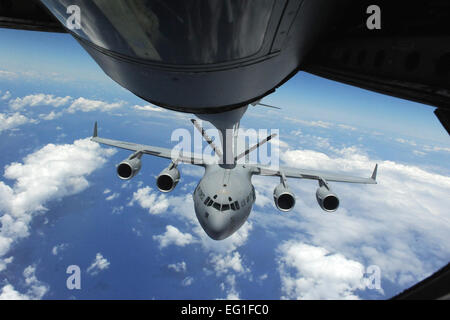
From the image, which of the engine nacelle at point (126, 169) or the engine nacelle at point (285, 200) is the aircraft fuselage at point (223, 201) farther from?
the engine nacelle at point (126, 169)

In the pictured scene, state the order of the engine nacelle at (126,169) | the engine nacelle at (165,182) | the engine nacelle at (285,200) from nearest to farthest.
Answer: the engine nacelle at (285,200) → the engine nacelle at (126,169) → the engine nacelle at (165,182)

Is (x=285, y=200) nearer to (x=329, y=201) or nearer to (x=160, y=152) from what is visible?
(x=329, y=201)

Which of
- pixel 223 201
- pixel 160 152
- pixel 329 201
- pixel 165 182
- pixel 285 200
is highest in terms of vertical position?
pixel 160 152

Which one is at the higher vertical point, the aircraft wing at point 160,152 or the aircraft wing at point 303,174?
the aircraft wing at point 160,152

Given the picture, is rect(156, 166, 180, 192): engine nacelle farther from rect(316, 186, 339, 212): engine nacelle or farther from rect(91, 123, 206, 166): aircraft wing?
rect(316, 186, 339, 212): engine nacelle

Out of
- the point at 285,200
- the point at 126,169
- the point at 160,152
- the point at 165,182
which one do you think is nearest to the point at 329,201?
the point at 285,200

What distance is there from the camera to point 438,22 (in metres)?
2.04

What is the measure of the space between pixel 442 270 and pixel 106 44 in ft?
12.2

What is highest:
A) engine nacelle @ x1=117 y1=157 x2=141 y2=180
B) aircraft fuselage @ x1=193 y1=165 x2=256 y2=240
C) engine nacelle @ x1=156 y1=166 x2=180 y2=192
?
engine nacelle @ x1=117 y1=157 x2=141 y2=180

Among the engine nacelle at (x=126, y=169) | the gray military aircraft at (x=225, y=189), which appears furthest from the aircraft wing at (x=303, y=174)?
the engine nacelle at (x=126, y=169)

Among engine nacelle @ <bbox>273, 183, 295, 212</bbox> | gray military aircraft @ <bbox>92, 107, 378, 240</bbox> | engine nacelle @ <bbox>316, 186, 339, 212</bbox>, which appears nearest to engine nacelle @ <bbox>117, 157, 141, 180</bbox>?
gray military aircraft @ <bbox>92, 107, 378, 240</bbox>

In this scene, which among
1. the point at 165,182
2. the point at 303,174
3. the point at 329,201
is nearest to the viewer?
the point at 329,201
